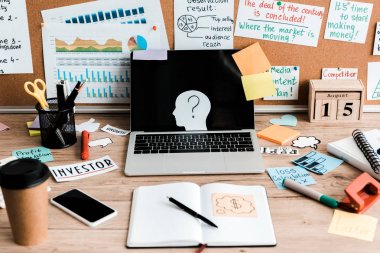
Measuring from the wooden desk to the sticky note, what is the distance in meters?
0.02

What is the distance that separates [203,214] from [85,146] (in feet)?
1.29

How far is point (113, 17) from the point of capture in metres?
1.32

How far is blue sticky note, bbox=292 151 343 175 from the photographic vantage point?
1.08 m

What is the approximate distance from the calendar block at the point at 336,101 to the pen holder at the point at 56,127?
0.64m

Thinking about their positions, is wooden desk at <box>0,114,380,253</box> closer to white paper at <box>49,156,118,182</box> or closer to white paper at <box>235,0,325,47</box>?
white paper at <box>49,156,118,182</box>

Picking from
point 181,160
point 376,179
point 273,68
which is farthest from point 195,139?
point 376,179

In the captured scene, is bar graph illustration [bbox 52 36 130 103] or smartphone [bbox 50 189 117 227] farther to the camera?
Result: bar graph illustration [bbox 52 36 130 103]

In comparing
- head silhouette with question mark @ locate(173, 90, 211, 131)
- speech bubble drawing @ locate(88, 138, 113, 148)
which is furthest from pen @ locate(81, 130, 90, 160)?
head silhouette with question mark @ locate(173, 90, 211, 131)

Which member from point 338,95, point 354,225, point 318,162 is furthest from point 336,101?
point 354,225

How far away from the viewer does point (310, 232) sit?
877 mm

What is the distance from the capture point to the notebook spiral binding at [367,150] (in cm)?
104

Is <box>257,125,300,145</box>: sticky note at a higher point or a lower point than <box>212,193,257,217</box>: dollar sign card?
higher

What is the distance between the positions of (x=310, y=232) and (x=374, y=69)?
665 mm

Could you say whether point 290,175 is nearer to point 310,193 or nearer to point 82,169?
point 310,193
